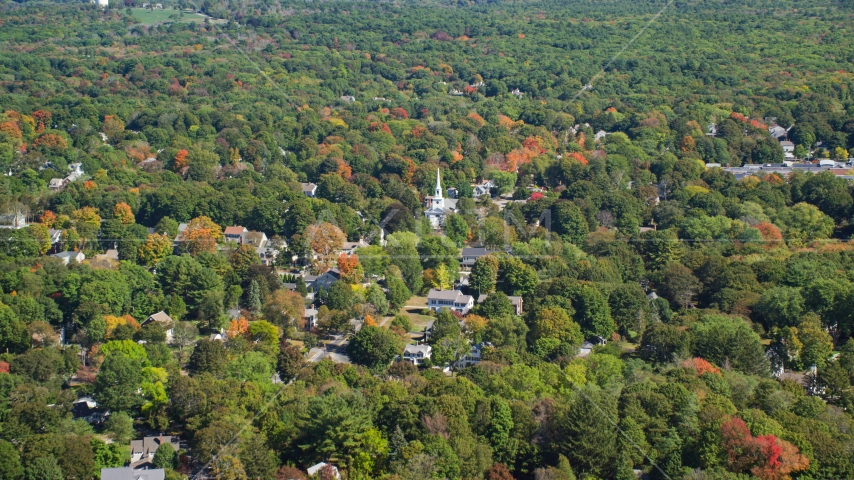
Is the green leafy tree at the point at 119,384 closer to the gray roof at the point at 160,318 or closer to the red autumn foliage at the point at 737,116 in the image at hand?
the gray roof at the point at 160,318

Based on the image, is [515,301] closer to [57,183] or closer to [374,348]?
[374,348]

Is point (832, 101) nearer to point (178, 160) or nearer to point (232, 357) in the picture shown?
point (178, 160)

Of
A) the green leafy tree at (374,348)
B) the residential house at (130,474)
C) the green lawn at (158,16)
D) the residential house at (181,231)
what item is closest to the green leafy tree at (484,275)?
the green leafy tree at (374,348)

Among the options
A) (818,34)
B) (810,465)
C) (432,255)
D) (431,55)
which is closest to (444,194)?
(432,255)

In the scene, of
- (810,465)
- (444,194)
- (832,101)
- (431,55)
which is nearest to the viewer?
(810,465)

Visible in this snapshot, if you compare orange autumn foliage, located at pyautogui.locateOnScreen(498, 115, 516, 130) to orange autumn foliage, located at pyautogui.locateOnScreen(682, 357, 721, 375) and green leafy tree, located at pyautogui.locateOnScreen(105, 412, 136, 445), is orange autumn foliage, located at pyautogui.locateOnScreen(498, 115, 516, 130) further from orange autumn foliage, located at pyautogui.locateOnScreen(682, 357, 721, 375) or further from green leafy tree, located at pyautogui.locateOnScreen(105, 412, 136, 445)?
green leafy tree, located at pyautogui.locateOnScreen(105, 412, 136, 445)

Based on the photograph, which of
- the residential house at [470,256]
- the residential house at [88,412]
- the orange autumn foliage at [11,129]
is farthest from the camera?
the orange autumn foliage at [11,129]
